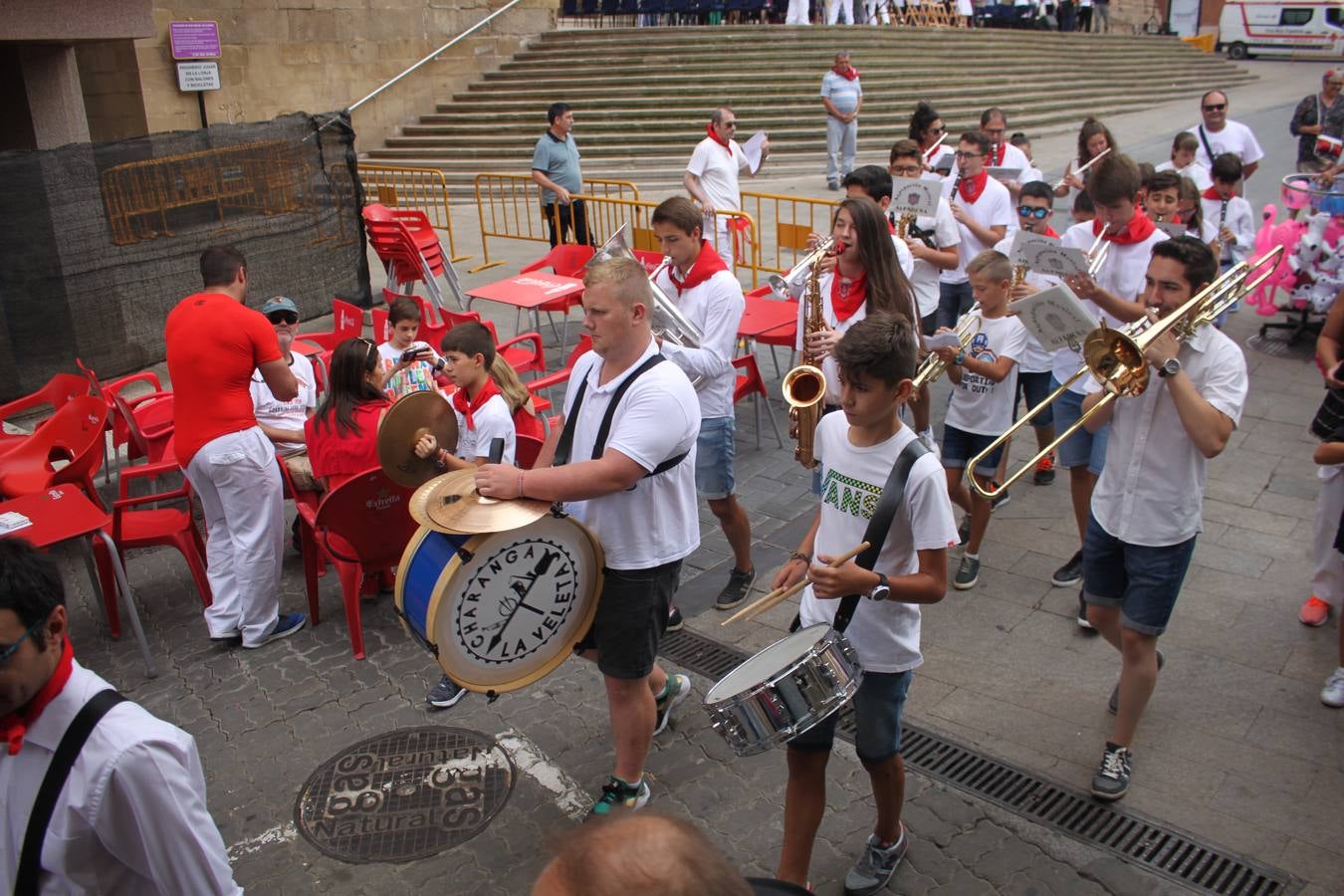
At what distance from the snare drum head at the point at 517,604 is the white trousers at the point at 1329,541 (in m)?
3.45

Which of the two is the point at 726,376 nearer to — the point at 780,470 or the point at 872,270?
the point at 872,270

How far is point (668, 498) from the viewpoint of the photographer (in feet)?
12.7

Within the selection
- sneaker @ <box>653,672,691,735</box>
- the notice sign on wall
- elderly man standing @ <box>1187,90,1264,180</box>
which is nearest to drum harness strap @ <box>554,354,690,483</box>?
sneaker @ <box>653,672,691,735</box>

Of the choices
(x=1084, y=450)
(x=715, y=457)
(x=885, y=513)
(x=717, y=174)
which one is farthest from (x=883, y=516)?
(x=717, y=174)

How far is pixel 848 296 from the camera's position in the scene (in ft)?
17.0

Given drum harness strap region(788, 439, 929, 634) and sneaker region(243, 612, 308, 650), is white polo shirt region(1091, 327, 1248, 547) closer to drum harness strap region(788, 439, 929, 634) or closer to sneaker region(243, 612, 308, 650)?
drum harness strap region(788, 439, 929, 634)

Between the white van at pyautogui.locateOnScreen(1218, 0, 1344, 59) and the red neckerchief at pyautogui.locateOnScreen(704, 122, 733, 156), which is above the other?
the white van at pyautogui.locateOnScreen(1218, 0, 1344, 59)

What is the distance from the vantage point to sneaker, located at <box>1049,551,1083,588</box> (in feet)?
18.8

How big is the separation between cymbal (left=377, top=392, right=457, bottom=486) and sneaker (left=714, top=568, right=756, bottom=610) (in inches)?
71.9

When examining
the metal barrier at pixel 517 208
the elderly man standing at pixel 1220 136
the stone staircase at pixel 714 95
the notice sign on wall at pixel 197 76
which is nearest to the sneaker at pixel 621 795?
the elderly man standing at pixel 1220 136

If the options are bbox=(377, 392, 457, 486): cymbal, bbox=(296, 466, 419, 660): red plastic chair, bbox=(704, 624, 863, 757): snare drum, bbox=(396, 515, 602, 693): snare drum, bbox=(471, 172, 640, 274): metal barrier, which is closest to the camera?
bbox=(704, 624, 863, 757): snare drum

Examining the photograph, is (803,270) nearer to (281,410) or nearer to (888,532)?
(888,532)

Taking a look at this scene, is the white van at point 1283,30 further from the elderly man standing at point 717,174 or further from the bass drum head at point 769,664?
the bass drum head at point 769,664

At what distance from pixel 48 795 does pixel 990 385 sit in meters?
4.60
